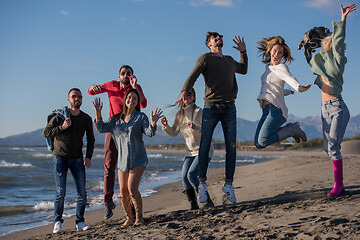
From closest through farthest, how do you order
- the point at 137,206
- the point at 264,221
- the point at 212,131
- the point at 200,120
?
1. the point at 264,221
2. the point at 137,206
3. the point at 212,131
4. the point at 200,120

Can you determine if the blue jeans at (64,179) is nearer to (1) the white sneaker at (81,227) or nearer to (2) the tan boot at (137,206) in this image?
(1) the white sneaker at (81,227)

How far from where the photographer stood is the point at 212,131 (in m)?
5.04

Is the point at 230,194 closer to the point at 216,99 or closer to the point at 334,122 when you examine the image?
the point at 216,99

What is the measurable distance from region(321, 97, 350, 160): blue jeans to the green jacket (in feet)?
0.60

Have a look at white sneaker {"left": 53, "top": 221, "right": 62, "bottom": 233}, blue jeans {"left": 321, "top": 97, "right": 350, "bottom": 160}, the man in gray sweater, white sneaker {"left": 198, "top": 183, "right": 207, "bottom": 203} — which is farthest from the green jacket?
white sneaker {"left": 53, "top": 221, "right": 62, "bottom": 233}

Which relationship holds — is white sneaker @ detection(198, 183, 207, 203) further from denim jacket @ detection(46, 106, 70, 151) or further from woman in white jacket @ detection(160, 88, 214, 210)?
denim jacket @ detection(46, 106, 70, 151)

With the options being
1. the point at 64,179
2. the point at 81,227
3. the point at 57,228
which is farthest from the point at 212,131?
the point at 57,228

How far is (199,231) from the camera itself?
3975 millimetres

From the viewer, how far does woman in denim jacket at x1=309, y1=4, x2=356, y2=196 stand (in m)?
4.73

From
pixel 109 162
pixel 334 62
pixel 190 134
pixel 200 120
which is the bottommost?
pixel 109 162

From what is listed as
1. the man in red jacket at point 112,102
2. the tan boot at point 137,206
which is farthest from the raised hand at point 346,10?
the tan boot at point 137,206

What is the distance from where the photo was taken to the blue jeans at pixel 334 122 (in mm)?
4812

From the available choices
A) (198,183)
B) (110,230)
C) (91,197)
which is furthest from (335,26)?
(91,197)

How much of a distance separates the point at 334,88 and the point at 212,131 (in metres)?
1.81
